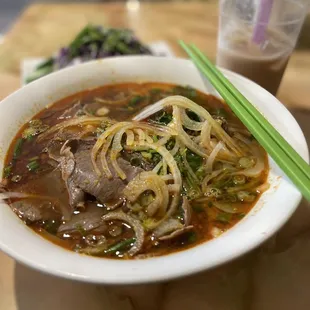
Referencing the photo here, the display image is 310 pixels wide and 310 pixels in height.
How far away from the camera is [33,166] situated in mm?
1525

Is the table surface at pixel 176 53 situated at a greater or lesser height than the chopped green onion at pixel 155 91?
lesser

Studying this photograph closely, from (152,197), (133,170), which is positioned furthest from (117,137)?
(152,197)

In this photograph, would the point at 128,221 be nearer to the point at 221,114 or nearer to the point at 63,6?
the point at 221,114

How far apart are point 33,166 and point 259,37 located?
1.30m

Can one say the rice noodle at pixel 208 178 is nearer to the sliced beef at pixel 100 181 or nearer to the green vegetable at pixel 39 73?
the sliced beef at pixel 100 181

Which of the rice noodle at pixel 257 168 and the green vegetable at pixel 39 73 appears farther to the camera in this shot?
the green vegetable at pixel 39 73

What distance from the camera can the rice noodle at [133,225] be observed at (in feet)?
3.98

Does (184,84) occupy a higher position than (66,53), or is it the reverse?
(184,84)

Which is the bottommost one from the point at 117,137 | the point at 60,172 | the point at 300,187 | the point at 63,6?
the point at 63,6

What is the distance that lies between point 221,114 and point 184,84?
0.31 meters

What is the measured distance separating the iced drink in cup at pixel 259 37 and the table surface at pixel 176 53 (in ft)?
1.05

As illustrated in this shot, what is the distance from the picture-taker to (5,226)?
3.90 feet

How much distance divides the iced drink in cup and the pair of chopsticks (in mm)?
388

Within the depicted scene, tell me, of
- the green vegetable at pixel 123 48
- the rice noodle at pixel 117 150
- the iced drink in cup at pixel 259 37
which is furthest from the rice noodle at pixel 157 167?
the green vegetable at pixel 123 48
